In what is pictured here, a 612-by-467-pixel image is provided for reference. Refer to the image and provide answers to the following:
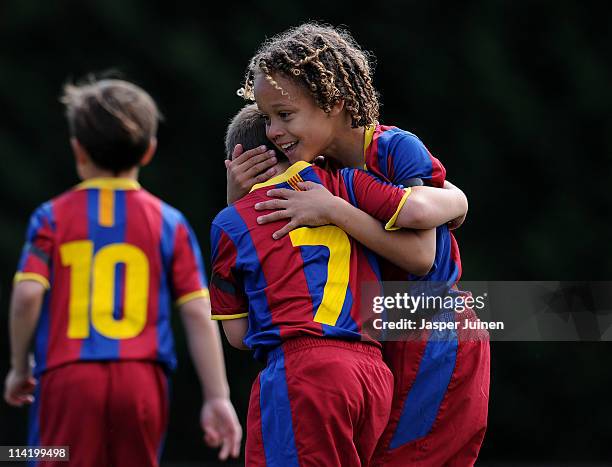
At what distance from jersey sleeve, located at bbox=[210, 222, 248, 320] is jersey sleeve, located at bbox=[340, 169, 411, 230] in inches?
10.8

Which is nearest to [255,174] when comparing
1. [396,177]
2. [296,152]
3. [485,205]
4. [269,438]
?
[296,152]

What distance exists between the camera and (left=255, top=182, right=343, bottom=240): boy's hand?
2172mm

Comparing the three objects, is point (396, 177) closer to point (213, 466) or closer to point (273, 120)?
point (273, 120)

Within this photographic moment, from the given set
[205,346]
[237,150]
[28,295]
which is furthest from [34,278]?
[237,150]

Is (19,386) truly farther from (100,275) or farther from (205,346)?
(205,346)

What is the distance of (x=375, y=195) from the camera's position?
219 cm

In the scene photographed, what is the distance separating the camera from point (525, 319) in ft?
10.2

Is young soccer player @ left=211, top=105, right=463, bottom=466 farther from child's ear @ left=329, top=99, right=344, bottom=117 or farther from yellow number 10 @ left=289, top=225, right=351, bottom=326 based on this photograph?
child's ear @ left=329, top=99, right=344, bottom=117

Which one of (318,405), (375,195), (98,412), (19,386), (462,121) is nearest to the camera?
(318,405)

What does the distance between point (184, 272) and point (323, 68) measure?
4.55 ft

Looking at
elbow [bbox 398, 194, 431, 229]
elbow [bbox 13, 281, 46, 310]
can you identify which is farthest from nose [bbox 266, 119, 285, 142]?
elbow [bbox 13, 281, 46, 310]

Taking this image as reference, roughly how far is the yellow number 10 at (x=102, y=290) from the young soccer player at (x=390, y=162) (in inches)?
44.0

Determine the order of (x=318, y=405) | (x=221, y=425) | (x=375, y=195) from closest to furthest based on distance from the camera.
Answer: (x=318, y=405) < (x=375, y=195) < (x=221, y=425)

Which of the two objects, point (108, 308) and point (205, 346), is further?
point (205, 346)
